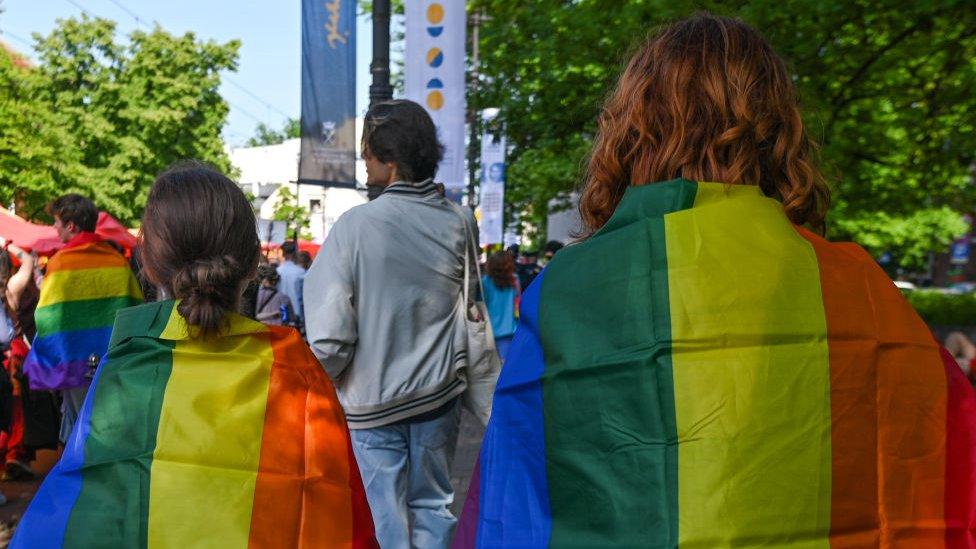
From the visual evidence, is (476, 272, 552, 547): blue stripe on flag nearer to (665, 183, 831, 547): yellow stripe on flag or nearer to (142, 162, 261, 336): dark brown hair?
(665, 183, 831, 547): yellow stripe on flag

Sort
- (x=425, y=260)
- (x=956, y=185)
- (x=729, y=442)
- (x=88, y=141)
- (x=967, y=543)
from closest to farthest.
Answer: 1. (x=729, y=442)
2. (x=967, y=543)
3. (x=425, y=260)
4. (x=956, y=185)
5. (x=88, y=141)

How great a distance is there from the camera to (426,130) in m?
4.35

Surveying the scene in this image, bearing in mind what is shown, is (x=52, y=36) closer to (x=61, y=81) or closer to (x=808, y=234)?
(x=61, y=81)

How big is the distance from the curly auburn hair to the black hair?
7.59ft

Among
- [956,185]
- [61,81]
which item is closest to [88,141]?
[61,81]

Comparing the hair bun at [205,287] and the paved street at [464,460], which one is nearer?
the hair bun at [205,287]

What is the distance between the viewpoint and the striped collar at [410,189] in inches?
168

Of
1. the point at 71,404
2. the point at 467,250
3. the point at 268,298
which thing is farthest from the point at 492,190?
the point at 467,250

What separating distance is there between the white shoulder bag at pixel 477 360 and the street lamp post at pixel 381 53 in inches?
144

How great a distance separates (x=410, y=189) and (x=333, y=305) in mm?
546

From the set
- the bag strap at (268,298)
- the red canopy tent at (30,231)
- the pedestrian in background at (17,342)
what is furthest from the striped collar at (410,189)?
the bag strap at (268,298)

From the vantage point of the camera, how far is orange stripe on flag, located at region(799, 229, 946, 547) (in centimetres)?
185

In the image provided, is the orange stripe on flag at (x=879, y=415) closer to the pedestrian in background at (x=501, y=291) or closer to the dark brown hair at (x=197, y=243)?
the dark brown hair at (x=197, y=243)

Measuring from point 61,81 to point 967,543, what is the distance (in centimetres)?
4991
